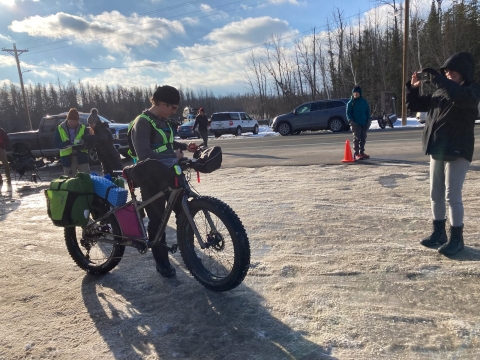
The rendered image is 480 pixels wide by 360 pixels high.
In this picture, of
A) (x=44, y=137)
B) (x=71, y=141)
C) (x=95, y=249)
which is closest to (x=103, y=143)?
(x=71, y=141)

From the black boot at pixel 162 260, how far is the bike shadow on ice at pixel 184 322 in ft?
0.23

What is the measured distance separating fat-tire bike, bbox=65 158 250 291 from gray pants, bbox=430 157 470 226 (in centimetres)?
213

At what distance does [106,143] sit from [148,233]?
4150 millimetres

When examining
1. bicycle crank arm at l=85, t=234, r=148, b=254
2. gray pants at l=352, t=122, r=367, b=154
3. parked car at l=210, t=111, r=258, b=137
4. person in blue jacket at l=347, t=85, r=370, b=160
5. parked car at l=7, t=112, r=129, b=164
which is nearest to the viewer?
bicycle crank arm at l=85, t=234, r=148, b=254

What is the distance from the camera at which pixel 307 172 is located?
8766 millimetres

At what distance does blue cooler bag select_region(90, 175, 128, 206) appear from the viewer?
12.3ft

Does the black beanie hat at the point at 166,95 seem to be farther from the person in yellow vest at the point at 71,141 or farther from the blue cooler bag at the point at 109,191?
the person in yellow vest at the point at 71,141

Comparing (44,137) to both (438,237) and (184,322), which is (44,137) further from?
(438,237)

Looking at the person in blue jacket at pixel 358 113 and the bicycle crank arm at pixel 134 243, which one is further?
the person in blue jacket at pixel 358 113

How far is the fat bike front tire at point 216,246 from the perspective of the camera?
A: 3102mm

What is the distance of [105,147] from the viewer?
286 inches

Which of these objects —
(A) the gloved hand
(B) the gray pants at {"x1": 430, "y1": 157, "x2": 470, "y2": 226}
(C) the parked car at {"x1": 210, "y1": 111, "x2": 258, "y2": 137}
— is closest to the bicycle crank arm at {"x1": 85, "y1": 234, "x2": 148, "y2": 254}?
(B) the gray pants at {"x1": 430, "y1": 157, "x2": 470, "y2": 226}

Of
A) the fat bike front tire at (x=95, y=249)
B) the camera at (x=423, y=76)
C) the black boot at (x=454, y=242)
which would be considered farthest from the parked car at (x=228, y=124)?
the black boot at (x=454, y=242)

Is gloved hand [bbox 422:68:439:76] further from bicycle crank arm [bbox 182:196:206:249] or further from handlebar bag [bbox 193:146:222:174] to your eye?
bicycle crank arm [bbox 182:196:206:249]
